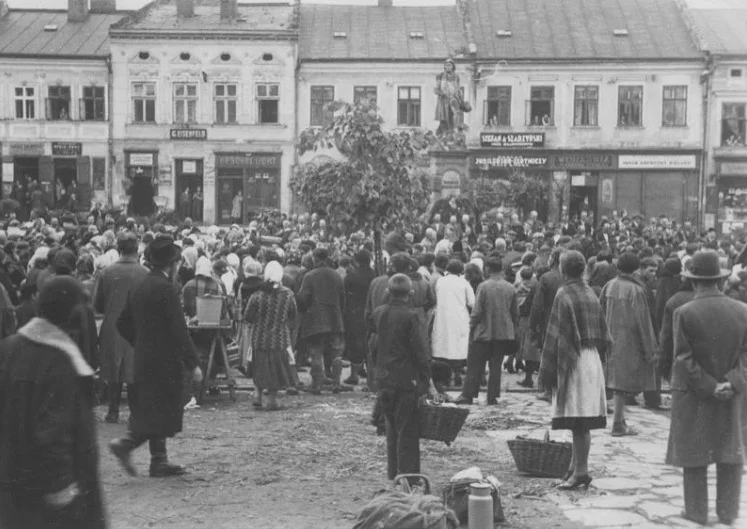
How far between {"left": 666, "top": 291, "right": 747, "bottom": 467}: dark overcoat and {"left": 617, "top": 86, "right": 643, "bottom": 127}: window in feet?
119

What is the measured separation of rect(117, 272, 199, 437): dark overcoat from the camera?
8977mm

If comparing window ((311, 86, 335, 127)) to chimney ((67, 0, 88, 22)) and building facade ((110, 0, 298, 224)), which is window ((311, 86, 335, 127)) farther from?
chimney ((67, 0, 88, 22))

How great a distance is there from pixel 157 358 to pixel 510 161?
114 ft

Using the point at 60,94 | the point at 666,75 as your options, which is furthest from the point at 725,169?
the point at 60,94

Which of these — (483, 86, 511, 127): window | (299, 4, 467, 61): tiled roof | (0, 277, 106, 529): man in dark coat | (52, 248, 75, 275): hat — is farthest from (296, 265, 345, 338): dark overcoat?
(483, 86, 511, 127): window

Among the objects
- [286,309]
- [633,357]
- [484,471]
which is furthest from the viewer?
[286,309]

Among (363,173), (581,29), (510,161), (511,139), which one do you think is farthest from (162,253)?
(581,29)

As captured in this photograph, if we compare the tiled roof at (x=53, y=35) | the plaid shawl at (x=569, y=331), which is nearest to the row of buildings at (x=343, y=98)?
the tiled roof at (x=53, y=35)

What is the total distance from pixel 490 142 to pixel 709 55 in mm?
8708

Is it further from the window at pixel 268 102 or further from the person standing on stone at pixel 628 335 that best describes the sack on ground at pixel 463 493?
the window at pixel 268 102

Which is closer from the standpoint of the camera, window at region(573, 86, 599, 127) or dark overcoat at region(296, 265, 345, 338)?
dark overcoat at region(296, 265, 345, 338)

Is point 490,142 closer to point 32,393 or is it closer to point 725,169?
point 725,169

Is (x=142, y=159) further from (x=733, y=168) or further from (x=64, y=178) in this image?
(x=733, y=168)

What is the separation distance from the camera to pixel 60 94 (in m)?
43.5
